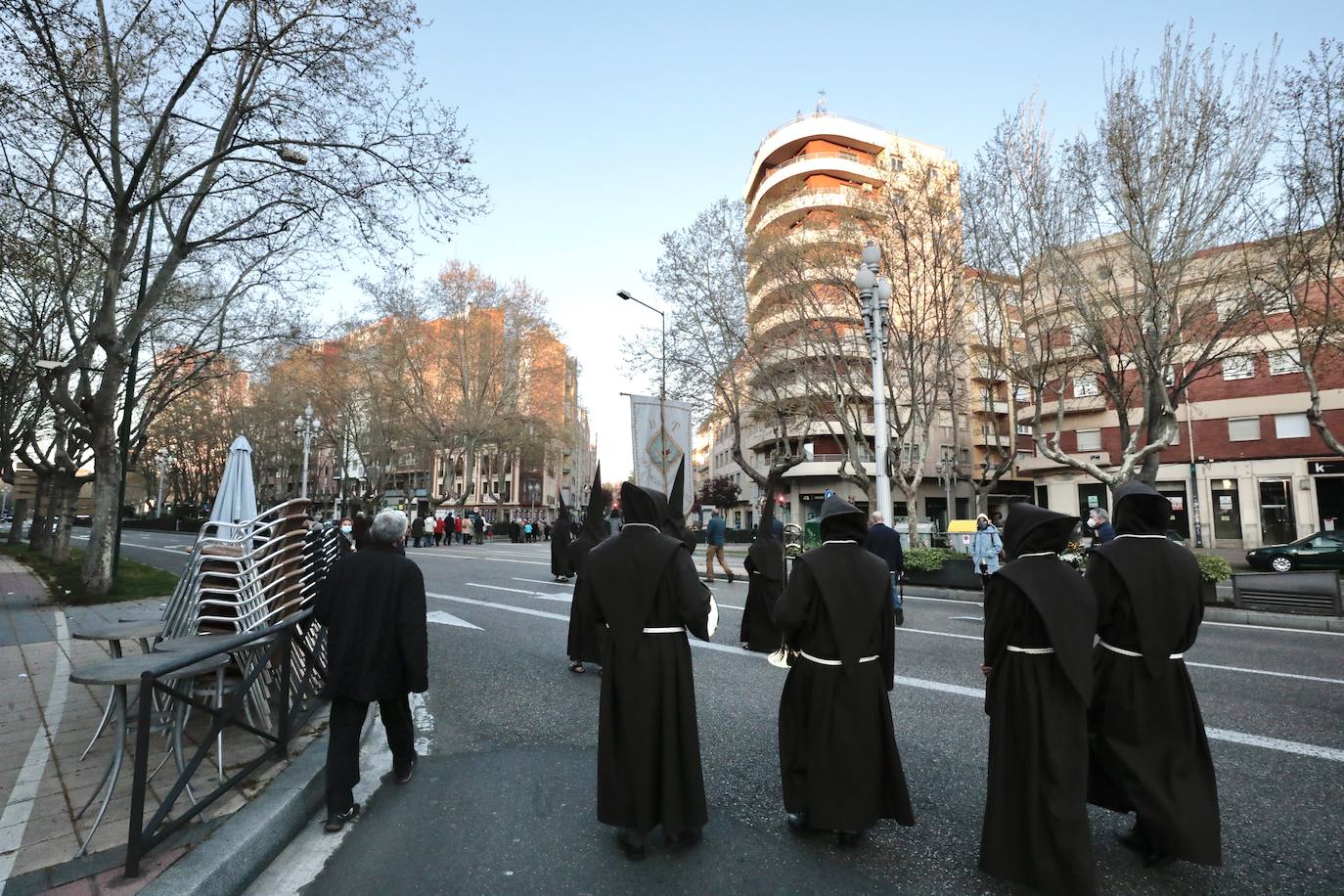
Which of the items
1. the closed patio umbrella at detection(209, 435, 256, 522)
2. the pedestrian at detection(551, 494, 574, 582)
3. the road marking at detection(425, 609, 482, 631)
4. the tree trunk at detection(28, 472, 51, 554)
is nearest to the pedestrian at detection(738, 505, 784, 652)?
the road marking at detection(425, 609, 482, 631)

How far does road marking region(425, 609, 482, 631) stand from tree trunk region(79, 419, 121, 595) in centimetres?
600

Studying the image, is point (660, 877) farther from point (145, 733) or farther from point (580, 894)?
point (145, 733)

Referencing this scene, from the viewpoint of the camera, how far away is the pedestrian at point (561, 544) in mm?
13023

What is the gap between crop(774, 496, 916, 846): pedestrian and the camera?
3084mm

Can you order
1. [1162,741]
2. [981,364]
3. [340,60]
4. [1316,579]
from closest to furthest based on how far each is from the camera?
[1162,741] < [340,60] < [1316,579] < [981,364]

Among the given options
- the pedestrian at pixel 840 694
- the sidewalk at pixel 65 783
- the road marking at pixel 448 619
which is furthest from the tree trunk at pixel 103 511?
the pedestrian at pixel 840 694

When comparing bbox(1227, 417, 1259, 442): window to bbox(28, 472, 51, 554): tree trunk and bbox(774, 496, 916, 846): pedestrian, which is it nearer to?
bbox(774, 496, 916, 846): pedestrian

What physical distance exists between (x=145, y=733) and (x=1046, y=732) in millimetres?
3755

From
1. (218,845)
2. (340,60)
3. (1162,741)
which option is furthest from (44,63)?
(1162,741)

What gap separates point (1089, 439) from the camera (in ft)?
121

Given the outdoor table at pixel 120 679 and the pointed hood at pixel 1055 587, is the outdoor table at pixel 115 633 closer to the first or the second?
the outdoor table at pixel 120 679

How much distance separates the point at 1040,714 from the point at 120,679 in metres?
4.07

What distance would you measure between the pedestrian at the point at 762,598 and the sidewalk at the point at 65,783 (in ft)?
14.7

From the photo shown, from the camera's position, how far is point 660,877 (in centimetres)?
289
